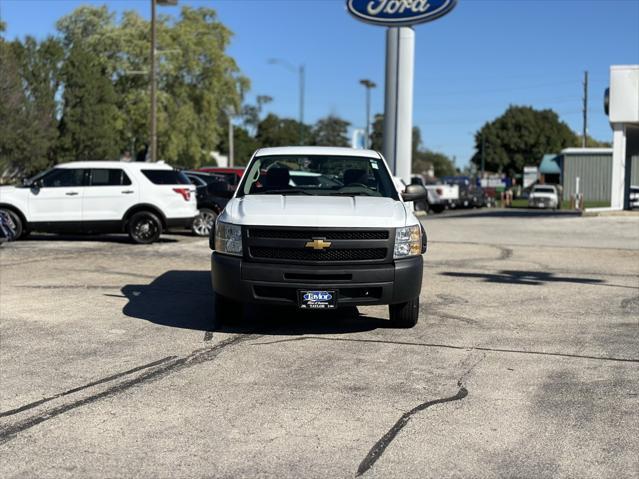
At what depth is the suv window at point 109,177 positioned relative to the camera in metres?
17.4

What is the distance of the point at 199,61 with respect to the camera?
5306cm

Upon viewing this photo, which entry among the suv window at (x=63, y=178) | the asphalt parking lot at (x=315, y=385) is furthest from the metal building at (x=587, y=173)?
the asphalt parking lot at (x=315, y=385)

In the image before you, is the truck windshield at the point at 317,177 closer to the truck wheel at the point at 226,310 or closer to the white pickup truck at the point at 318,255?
the white pickup truck at the point at 318,255

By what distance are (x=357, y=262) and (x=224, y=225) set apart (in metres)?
1.28

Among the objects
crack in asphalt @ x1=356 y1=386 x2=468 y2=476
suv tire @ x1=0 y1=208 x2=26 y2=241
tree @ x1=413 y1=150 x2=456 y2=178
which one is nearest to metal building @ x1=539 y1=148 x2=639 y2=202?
suv tire @ x1=0 y1=208 x2=26 y2=241

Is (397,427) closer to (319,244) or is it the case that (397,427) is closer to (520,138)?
(319,244)

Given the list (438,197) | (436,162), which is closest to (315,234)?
(438,197)

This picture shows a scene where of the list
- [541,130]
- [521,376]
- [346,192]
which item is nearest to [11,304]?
[346,192]

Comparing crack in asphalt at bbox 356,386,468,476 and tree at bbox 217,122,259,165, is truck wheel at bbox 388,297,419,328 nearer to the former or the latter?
crack in asphalt at bbox 356,386,468,476

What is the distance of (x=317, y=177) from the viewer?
898 cm

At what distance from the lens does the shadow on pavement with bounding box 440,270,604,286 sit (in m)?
12.0

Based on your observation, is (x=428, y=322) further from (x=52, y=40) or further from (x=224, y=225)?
(x=52, y=40)

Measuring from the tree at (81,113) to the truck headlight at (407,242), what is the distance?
34859 mm

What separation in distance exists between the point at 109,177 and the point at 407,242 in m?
11.4
